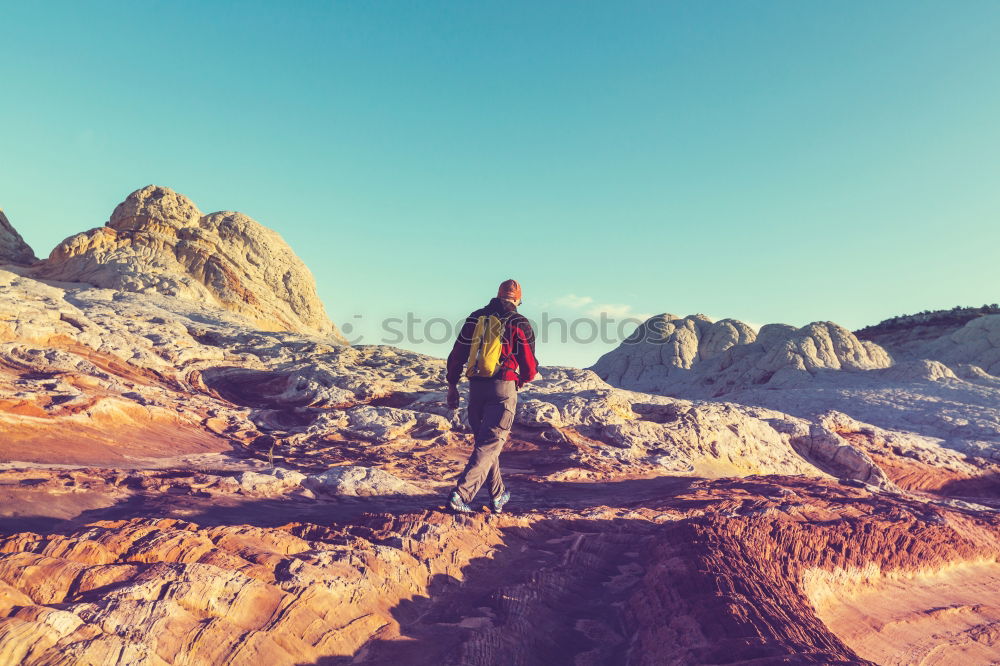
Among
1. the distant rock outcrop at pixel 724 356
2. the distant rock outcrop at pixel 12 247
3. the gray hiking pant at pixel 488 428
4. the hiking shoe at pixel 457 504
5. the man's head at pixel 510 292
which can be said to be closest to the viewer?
the hiking shoe at pixel 457 504

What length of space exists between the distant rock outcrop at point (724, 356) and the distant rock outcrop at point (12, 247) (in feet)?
94.5

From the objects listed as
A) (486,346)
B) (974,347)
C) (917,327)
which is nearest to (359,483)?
(486,346)

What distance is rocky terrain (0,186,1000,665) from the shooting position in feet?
8.70

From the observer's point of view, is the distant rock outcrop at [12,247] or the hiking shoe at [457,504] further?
the distant rock outcrop at [12,247]

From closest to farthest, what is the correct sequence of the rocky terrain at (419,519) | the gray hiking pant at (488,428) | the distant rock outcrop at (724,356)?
1. the rocky terrain at (419,519)
2. the gray hiking pant at (488,428)
3. the distant rock outcrop at (724,356)

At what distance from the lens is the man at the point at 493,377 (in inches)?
194

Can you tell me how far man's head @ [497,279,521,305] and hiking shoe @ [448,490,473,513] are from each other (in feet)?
5.90

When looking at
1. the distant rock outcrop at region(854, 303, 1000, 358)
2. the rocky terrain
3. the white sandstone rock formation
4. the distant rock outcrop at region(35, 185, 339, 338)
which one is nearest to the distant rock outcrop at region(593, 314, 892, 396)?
the distant rock outcrop at region(854, 303, 1000, 358)

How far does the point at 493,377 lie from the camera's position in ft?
16.3

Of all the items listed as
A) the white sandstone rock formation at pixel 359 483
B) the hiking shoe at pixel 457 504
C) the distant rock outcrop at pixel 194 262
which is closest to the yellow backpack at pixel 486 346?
the hiking shoe at pixel 457 504

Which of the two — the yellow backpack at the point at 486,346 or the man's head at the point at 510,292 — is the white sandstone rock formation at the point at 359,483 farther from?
the man's head at the point at 510,292

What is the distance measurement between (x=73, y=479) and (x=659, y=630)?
506cm

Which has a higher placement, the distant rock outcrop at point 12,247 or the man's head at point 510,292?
the distant rock outcrop at point 12,247

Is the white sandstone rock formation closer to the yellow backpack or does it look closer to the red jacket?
the red jacket
